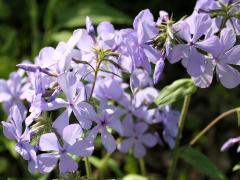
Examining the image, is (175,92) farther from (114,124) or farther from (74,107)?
(74,107)

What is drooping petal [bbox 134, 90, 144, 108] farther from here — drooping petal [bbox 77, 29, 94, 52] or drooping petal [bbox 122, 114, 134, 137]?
drooping petal [bbox 77, 29, 94, 52]

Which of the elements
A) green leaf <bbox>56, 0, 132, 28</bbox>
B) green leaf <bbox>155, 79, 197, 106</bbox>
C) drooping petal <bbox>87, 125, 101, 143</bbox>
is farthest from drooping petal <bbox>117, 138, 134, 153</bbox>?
green leaf <bbox>56, 0, 132, 28</bbox>

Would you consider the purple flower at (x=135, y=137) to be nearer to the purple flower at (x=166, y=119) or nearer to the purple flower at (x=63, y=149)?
the purple flower at (x=166, y=119)

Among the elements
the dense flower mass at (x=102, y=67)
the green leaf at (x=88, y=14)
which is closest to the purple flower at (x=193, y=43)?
the dense flower mass at (x=102, y=67)

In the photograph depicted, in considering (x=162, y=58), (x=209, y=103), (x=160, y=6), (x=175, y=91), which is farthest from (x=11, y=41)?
(x=162, y=58)

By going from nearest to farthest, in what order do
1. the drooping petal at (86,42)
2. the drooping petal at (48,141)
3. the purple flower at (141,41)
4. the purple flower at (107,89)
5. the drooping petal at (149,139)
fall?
1. the drooping petal at (48,141)
2. the purple flower at (141,41)
3. the drooping petal at (86,42)
4. the purple flower at (107,89)
5. the drooping petal at (149,139)

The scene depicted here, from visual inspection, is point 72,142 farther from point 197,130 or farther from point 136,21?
point 197,130
